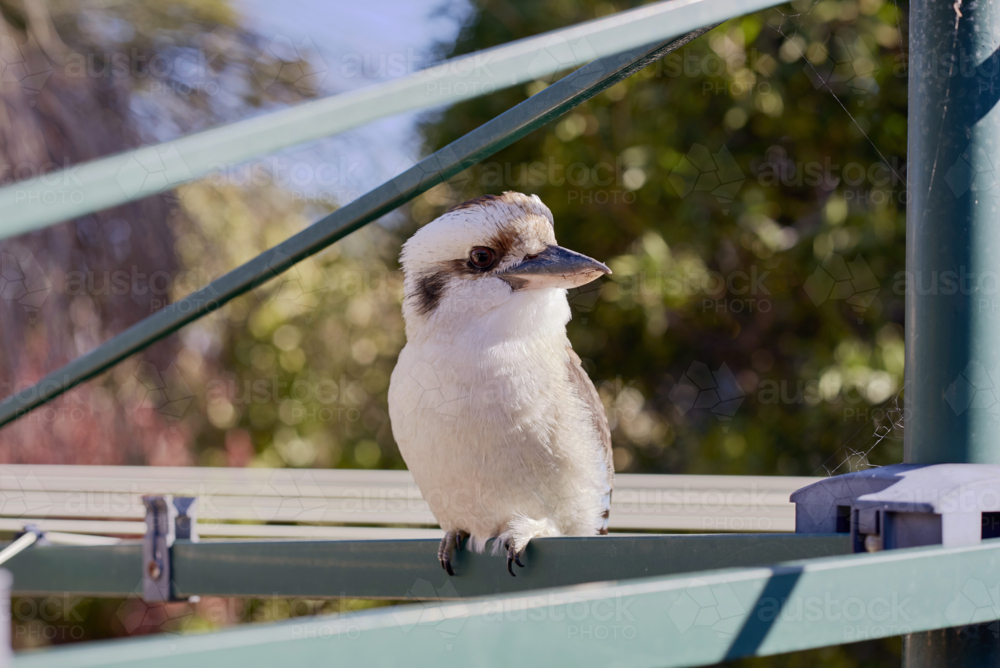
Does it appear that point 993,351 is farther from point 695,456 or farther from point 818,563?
point 695,456

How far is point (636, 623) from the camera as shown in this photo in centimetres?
42

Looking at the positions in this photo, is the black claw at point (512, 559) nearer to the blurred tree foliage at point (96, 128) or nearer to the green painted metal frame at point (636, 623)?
the green painted metal frame at point (636, 623)

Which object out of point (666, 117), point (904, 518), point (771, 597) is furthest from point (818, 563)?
point (666, 117)

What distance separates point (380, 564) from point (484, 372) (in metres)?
0.24

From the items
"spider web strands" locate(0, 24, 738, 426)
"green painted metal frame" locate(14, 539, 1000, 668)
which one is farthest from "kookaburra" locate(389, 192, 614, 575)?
"green painted metal frame" locate(14, 539, 1000, 668)

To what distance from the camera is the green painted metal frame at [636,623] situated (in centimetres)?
35

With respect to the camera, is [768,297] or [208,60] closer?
[768,297]

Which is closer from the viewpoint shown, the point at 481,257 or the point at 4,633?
the point at 4,633

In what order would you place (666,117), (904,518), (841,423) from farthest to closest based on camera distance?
(666,117), (841,423), (904,518)

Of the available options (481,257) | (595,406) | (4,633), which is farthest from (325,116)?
(595,406)

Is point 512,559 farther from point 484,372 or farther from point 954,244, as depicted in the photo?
→ point 954,244

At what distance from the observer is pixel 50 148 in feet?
7.91

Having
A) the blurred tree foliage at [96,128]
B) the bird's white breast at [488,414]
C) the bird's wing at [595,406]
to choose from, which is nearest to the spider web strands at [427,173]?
the bird's white breast at [488,414]

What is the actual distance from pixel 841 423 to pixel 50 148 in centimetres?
218
